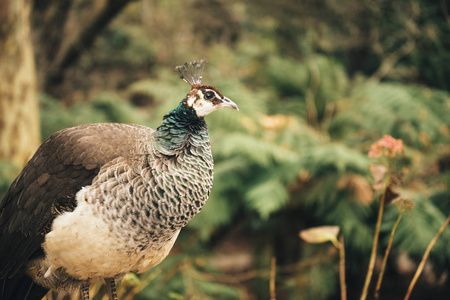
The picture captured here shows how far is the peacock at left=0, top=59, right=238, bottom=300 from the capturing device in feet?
4.46

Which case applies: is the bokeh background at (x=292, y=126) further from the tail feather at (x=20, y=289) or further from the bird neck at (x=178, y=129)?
the bird neck at (x=178, y=129)

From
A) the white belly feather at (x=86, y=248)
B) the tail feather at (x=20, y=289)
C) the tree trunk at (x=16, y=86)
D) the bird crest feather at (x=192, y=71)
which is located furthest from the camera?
the tree trunk at (x=16, y=86)

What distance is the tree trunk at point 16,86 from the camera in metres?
2.67

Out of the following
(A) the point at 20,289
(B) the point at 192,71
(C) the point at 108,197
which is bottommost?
(A) the point at 20,289

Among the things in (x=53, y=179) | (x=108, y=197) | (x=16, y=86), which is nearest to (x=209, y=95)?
(x=108, y=197)

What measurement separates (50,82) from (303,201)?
9.31 ft

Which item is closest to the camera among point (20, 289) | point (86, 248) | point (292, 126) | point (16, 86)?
point (86, 248)

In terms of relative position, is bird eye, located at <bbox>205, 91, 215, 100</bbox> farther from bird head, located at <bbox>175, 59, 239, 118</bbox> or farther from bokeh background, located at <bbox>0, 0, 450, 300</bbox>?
bokeh background, located at <bbox>0, 0, 450, 300</bbox>

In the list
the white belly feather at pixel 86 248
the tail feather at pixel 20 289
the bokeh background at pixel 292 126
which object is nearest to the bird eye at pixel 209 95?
the white belly feather at pixel 86 248

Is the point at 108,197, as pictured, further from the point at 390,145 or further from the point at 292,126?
the point at 292,126

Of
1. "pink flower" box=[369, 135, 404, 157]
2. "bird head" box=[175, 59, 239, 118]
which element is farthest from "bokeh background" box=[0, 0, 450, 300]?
"pink flower" box=[369, 135, 404, 157]

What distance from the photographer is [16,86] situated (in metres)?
2.74

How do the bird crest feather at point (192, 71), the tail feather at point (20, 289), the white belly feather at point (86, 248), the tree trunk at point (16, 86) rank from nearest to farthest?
the white belly feather at point (86, 248)
the bird crest feather at point (192, 71)
the tail feather at point (20, 289)
the tree trunk at point (16, 86)

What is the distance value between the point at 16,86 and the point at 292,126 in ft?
6.59
